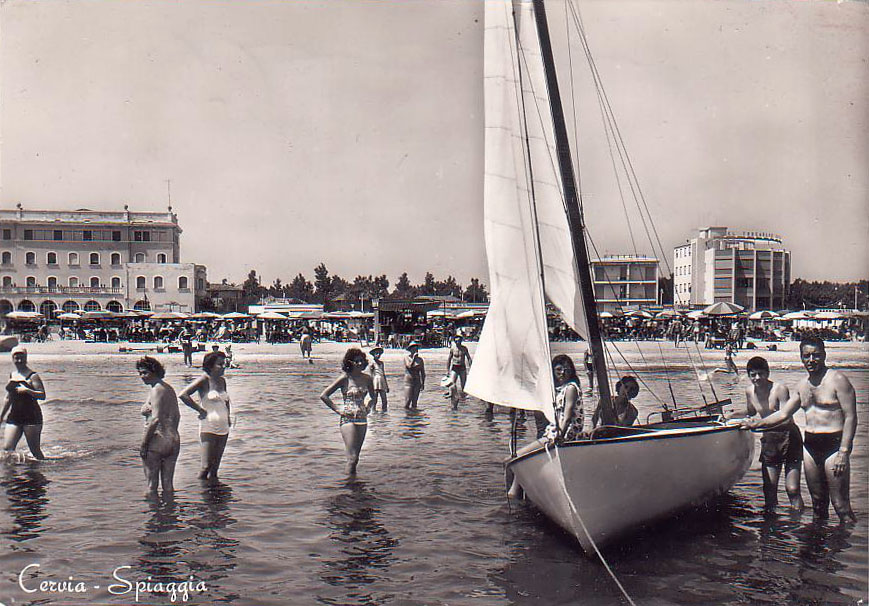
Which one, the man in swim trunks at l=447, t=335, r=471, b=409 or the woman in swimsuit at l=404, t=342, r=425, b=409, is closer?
the woman in swimsuit at l=404, t=342, r=425, b=409

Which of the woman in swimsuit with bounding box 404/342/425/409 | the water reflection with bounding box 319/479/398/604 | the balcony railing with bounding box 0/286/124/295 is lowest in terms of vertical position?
the water reflection with bounding box 319/479/398/604

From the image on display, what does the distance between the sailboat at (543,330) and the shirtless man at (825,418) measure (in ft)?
2.45

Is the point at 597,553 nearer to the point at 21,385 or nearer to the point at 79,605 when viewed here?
the point at 79,605

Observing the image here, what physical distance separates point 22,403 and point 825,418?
9.83 meters

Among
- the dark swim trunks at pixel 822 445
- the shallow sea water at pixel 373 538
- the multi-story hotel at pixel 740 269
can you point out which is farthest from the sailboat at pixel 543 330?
the multi-story hotel at pixel 740 269

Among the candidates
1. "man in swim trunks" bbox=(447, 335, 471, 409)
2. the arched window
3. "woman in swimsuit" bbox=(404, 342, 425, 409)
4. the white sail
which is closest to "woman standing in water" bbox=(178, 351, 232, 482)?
the white sail

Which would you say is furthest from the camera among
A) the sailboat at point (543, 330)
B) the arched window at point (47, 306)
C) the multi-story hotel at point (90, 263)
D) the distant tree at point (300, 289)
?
the distant tree at point (300, 289)

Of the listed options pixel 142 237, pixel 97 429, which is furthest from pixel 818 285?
pixel 97 429

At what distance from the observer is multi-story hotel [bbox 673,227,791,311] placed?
Answer: 98.8m

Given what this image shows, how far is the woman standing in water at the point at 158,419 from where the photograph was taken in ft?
26.1

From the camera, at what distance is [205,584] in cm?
648

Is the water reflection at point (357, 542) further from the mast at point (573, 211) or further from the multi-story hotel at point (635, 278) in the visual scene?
the multi-story hotel at point (635, 278)

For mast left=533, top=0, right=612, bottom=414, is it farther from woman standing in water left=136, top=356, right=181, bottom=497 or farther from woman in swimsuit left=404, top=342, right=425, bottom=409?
woman in swimsuit left=404, top=342, right=425, bottom=409

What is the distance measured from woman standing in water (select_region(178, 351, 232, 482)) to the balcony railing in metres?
73.9
